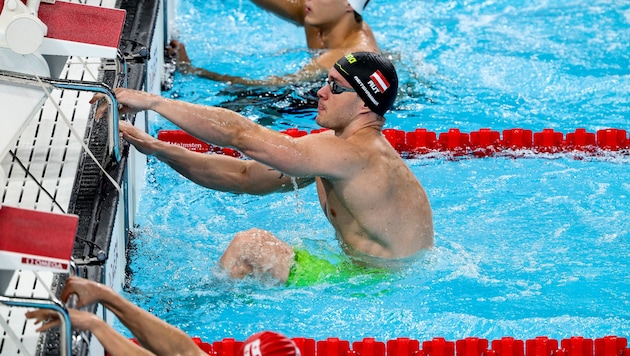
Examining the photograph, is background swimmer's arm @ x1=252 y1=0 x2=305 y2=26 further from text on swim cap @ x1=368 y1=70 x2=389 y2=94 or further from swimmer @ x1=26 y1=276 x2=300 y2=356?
swimmer @ x1=26 y1=276 x2=300 y2=356

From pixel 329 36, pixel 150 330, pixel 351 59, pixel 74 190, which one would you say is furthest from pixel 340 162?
pixel 329 36

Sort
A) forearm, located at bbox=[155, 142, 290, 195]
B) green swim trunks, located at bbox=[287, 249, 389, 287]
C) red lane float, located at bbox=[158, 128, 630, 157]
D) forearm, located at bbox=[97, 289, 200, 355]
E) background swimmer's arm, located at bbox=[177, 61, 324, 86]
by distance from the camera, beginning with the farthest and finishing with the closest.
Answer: background swimmer's arm, located at bbox=[177, 61, 324, 86], red lane float, located at bbox=[158, 128, 630, 157], forearm, located at bbox=[155, 142, 290, 195], green swim trunks, located at bbox=[287, 249, 389, 287], forearm, located at bbox=[97, 289, 200, 355]

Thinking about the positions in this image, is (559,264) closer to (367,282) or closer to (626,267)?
(626,267)

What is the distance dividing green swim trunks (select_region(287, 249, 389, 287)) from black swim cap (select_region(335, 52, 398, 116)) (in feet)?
2.13

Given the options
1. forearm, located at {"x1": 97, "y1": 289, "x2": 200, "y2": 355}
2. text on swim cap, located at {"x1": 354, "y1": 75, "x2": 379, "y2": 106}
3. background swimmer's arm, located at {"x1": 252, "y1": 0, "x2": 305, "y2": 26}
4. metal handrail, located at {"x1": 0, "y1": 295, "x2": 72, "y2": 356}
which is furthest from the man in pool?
background swimmer's arm, located at {"x1": 252, "y1": 0, "x2": 305, "y2": 26}

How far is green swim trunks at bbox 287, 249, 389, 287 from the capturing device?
4.06m

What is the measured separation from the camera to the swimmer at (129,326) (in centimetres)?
261

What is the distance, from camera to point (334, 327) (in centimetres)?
402

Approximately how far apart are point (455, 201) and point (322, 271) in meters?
1.29

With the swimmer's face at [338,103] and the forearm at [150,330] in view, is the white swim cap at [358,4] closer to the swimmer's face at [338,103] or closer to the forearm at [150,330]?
the swimmer's face at [338,103]

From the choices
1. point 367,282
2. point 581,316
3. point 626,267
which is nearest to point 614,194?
point 626,267

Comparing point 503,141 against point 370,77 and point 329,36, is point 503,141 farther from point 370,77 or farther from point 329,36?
point 370,77

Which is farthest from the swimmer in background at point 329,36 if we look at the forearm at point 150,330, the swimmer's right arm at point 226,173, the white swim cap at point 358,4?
the forearm at point 150,330

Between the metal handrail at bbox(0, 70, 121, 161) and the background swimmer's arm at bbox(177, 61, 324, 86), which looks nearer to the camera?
the metal handrail at bbox(0, 70, 121, 161)
